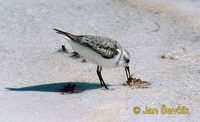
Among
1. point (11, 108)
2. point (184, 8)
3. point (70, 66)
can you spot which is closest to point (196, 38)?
point (184, 8)

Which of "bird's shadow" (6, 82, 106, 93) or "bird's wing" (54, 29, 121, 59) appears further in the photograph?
"bird's shadow" (6, 82, 106, 93)

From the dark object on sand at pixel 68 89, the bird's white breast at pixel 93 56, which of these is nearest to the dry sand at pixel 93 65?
the dark object on sand at pixel 68 89

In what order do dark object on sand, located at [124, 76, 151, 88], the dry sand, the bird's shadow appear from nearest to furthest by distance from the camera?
1. the dry sand
2. the bird's shadow
3. dark object on sand, located at [124, 76, 151, 88]

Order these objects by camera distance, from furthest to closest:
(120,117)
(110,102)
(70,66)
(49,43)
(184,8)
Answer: (184,8) < (49,43) < (70,66) < (110,102) < (120,117)

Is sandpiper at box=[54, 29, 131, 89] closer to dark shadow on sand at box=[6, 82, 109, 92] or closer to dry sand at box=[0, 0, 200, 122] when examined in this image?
dark shadow on sand at box=[6, 82, 109, 92]

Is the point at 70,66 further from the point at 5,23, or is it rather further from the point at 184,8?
the point at 184,8

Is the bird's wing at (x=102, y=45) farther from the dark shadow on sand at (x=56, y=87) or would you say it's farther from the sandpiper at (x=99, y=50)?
the dark shadow on sand at (x=56, y=87)

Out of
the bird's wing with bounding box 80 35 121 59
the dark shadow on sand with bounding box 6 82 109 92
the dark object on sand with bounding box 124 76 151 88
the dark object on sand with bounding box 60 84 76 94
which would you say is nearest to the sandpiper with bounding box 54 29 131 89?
the bird's wing with bounding box 80 35 121 59
